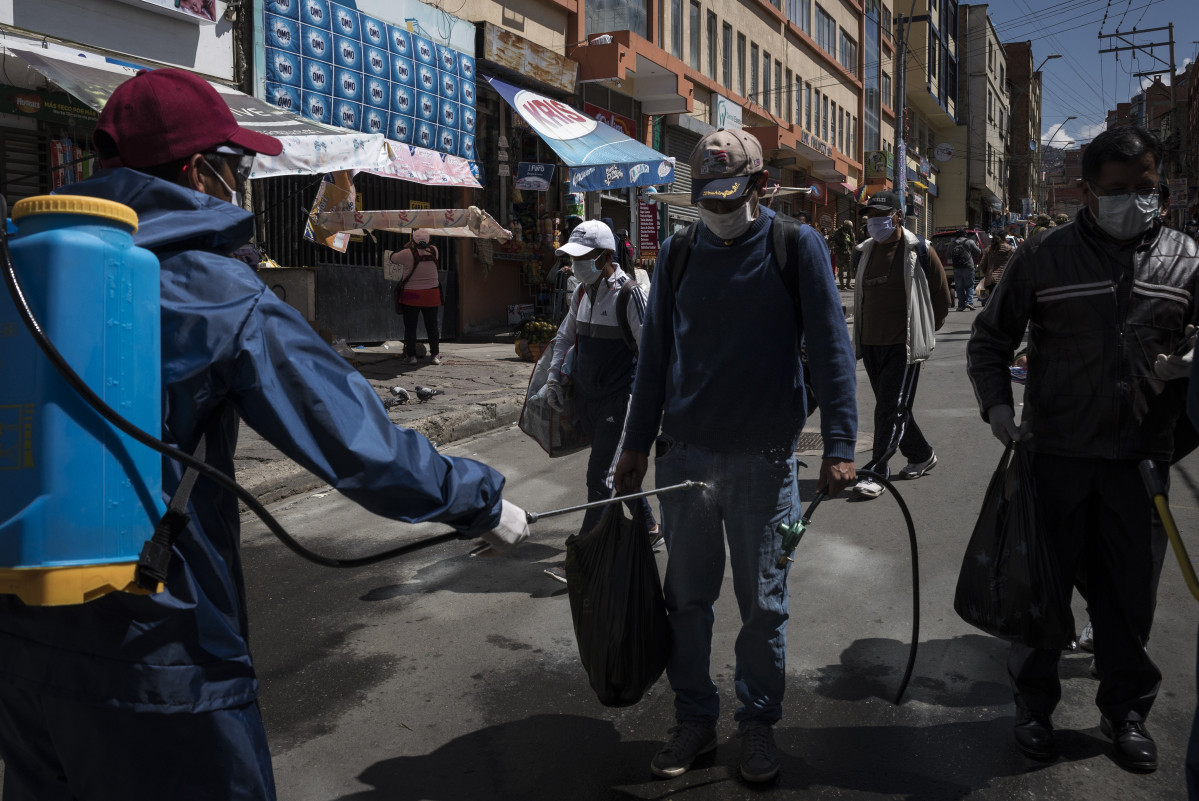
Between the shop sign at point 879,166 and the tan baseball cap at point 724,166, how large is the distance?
4009cm

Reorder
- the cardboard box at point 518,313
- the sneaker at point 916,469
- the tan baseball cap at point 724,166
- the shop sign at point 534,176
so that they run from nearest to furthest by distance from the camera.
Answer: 1. the tan baseball cap at point 724,166
2. the sneaker at point 916,469
3. the shop sign at point 534,176
4. the cardboard box at point 518,313

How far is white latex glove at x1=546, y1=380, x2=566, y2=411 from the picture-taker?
5.37 metres

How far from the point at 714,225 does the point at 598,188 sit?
1257cm

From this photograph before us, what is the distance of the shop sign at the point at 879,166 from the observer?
41.0 metres

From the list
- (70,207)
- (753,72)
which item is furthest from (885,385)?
(753,72)

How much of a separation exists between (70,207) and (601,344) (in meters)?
3.85

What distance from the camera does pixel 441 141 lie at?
15070mm

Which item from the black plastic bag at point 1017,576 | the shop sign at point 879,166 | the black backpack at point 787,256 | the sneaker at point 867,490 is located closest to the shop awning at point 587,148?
the sneaker at point 867,490

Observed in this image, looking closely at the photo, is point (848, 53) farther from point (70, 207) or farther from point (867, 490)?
point (70, 207)

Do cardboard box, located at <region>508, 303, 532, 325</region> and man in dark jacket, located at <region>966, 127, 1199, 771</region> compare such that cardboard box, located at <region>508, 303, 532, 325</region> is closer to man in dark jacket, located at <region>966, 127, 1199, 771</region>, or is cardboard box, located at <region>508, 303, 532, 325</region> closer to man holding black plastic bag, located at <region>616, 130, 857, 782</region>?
man holding black plastic bag, located at <region>616, 130, 857, 782</region>

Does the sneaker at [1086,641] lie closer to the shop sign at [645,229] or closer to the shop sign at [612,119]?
the shop sign at [612,119]

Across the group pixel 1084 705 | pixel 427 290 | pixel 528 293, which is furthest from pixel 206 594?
pixel 528 293

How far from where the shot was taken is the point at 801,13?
1321 inches

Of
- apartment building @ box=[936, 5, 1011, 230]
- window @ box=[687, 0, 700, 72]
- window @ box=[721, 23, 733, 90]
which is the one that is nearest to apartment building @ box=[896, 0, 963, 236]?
apartment building @ box=[936, 5, 1011, 230]
